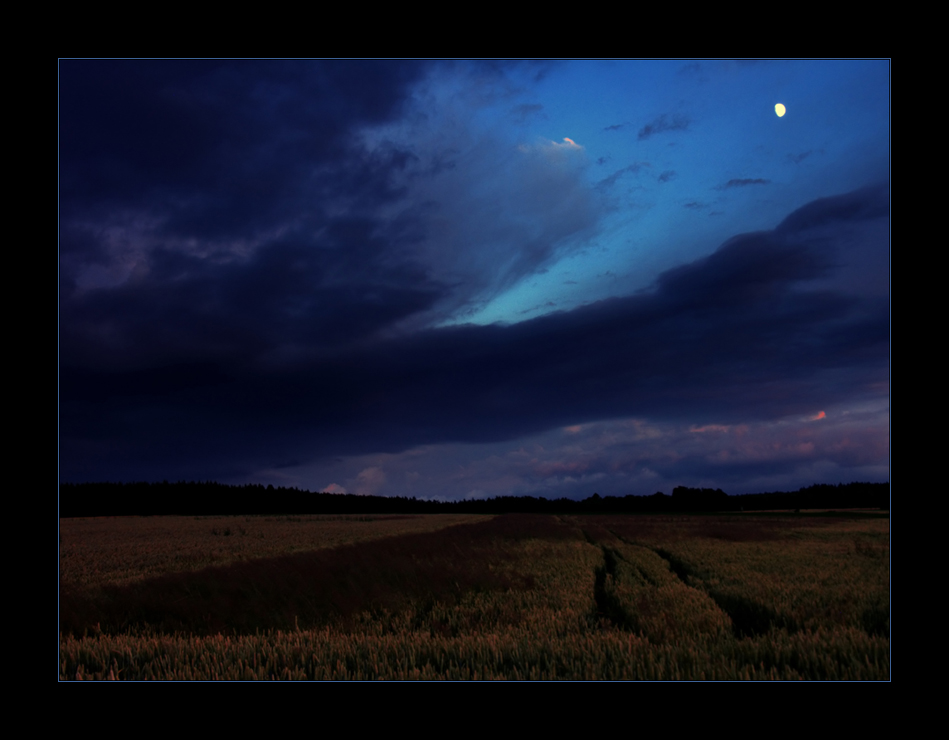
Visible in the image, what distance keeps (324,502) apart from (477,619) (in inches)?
4311

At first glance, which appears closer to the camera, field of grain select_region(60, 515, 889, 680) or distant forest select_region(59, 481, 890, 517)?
field of grain select_region(60, 515, 889, 680)

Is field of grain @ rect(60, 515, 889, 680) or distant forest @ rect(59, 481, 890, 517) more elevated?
field of grain @ rect(60, 515, 889, 680)

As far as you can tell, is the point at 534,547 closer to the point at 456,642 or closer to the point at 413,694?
the point at 456,642

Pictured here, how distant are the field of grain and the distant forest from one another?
2094 inches

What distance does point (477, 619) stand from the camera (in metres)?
10.3

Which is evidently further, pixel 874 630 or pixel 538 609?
pixel 538 609

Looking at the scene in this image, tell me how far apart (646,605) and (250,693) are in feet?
27.9

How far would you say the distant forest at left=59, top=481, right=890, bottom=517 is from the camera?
239 feet

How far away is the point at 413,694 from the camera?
4.97 meters

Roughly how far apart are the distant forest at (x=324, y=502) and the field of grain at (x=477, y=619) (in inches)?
2094

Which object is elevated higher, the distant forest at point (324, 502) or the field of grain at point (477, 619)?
the field of grain at point (477, 619)

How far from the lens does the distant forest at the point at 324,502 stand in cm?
7281
